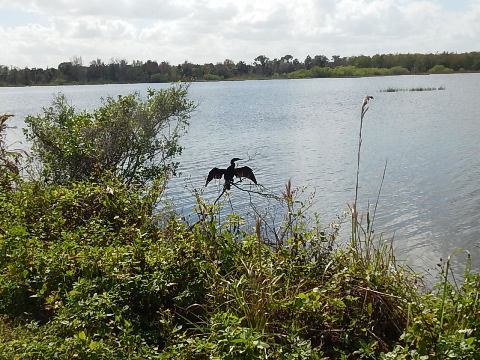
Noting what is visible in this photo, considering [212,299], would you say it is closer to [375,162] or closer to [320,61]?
[375,162]

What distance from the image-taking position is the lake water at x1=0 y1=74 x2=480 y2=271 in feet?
36.1

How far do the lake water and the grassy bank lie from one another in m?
3.85

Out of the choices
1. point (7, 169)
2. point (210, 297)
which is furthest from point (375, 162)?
point (210, 297)

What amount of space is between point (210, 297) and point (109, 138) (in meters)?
5.67

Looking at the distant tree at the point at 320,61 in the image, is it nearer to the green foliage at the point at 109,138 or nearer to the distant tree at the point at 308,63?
the distant tree at the point at 308,63

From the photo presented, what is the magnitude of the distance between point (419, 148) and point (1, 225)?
17.0m

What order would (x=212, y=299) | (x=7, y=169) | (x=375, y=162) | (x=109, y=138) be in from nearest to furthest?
1. (x=212, y=299)
2. (x=7, y=169)
3. (x=109, y=138)
4. (x=375, y=162)

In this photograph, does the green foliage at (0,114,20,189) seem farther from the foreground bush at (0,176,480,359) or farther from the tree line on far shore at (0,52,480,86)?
the tree line on far shore at (0,52,480,86)

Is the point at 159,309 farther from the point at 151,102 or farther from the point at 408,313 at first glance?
the point at 151,102

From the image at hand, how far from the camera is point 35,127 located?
9641 mm

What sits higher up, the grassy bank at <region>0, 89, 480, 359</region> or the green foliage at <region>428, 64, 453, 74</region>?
the green foliage at <region>428, 64, 453, 74</region>

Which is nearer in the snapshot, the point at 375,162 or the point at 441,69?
the point at 375,162

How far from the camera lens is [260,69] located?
103 metres

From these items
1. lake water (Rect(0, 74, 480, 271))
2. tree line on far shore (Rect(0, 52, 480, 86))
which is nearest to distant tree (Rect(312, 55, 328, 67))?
tree line on far shore (Rect(0, 52, 480, 86))
